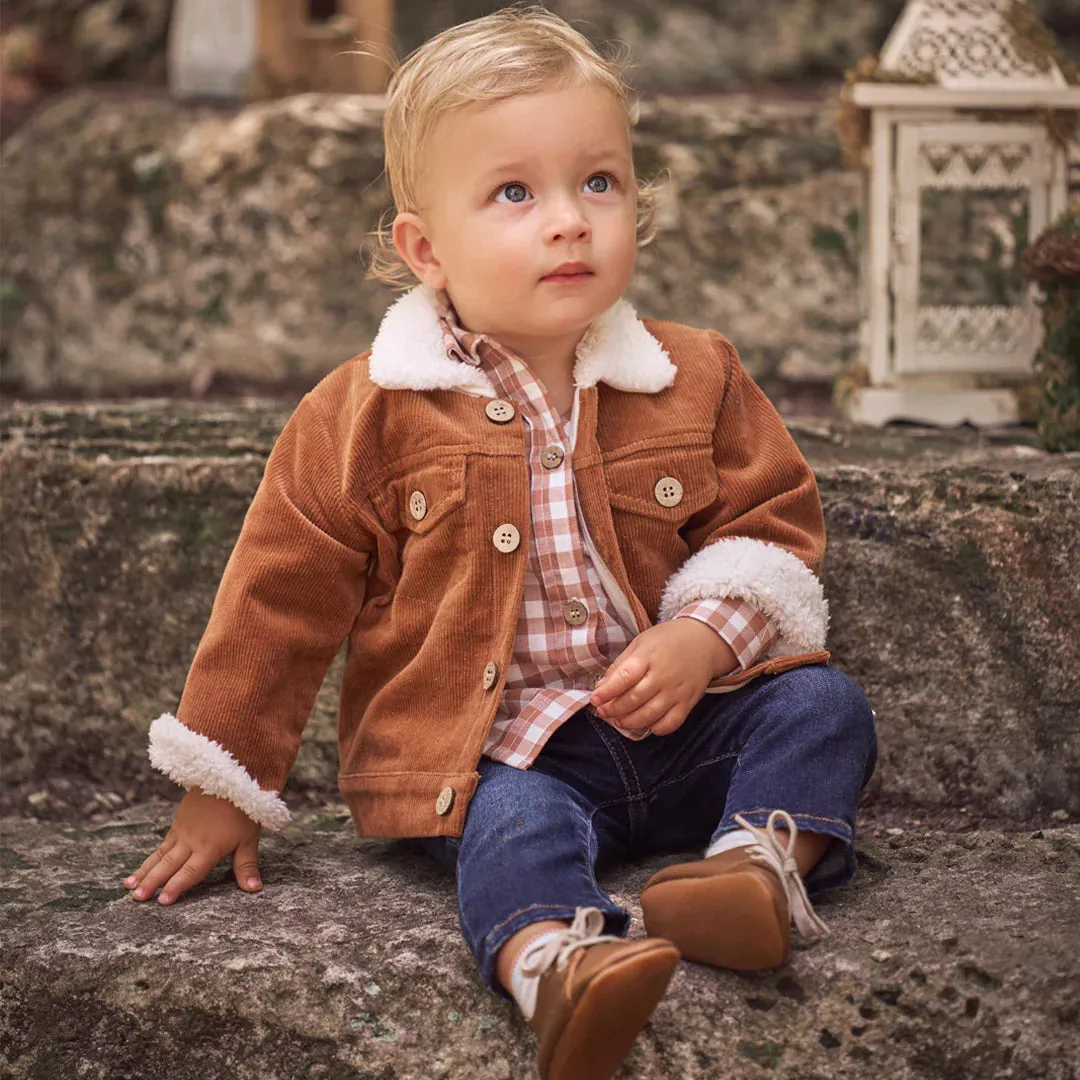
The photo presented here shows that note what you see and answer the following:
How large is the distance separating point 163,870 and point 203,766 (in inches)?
5.4

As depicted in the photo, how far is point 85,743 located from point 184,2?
289cm

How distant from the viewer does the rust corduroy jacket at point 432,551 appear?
1.64 m

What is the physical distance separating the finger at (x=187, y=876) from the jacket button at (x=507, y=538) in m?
0.50

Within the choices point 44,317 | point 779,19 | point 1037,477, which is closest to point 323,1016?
point 1037,477

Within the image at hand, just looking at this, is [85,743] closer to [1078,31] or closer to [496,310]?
[496,310]

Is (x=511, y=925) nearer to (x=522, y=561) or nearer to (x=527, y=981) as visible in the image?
(x=527, y=981)

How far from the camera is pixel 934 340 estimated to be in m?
2.70

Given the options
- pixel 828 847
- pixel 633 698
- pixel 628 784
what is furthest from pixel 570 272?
pixel 828 847

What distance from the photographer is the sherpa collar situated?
169 centimetres

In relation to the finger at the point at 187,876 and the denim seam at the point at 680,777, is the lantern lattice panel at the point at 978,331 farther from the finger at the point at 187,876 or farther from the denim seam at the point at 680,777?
the finger at the point at 187,876

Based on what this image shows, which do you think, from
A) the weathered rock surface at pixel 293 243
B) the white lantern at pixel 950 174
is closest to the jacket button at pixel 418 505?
the white lantern at pixel 950 174

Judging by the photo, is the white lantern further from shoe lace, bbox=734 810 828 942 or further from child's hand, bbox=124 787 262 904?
child's hand, bbox=124 787 262 904

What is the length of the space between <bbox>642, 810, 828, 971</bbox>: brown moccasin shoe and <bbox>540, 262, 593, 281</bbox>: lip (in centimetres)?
66

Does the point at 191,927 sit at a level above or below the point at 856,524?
below
